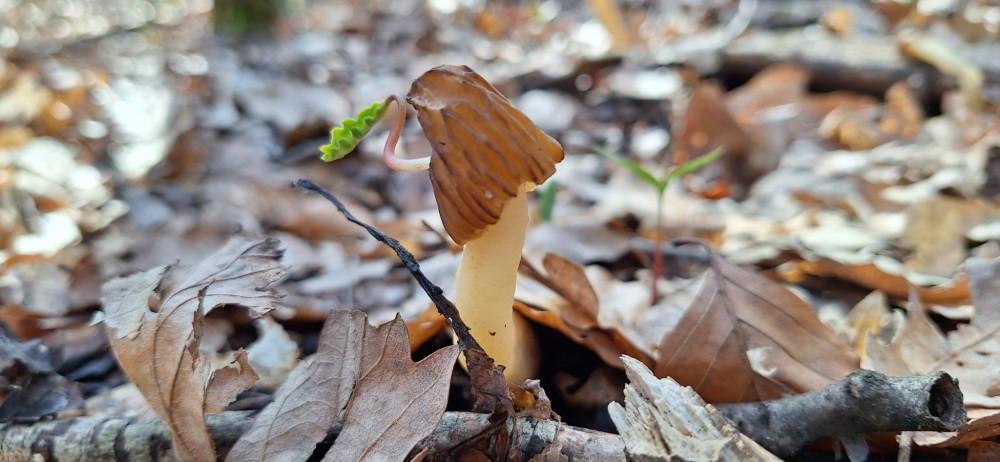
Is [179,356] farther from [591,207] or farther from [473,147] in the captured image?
[591,207]

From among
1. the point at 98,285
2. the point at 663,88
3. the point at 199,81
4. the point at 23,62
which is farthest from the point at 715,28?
the point at 23,62

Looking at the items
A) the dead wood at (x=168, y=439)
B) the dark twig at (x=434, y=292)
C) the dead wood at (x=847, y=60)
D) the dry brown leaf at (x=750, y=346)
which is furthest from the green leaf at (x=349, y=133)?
the dead wood at (x=847, y=60)

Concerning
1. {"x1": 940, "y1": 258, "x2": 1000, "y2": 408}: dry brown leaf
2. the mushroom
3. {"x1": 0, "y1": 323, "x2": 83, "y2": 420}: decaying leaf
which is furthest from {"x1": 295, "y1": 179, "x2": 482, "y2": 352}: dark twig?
{"x1": 940, "y1": 258, "x2": 1000, "y2": 408}: dry brown leaf

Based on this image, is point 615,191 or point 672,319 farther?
point 615,191

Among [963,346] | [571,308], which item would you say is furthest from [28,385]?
[963,346]

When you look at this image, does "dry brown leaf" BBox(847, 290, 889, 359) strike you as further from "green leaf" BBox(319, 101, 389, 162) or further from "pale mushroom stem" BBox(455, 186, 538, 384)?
"green leaf" BBox(319, 101, 389, 162)

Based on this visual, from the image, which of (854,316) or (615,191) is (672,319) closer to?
(854,316)

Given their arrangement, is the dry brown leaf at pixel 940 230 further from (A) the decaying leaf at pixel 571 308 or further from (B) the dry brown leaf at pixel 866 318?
(A) the decaying leaf at pixel 571 308
